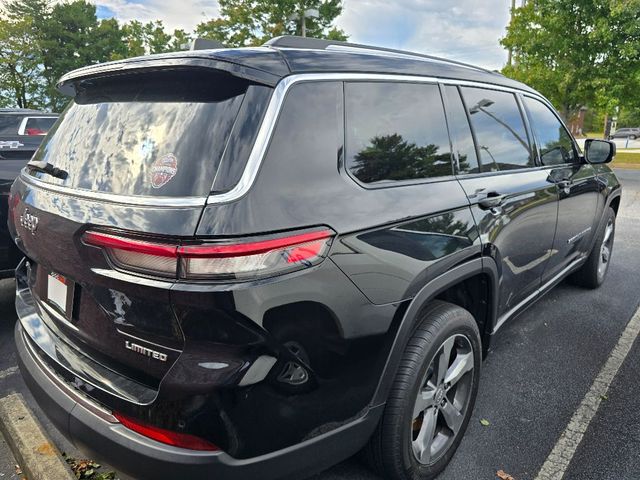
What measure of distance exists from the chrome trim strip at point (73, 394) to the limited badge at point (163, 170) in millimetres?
811

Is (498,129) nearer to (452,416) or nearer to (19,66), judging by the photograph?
(452,416)

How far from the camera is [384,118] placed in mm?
1998

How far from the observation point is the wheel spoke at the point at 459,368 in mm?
2283

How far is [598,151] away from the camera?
12.9 ft

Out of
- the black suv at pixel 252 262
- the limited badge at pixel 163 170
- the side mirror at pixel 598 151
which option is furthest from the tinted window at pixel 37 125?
the side mirror at pixel 598 151

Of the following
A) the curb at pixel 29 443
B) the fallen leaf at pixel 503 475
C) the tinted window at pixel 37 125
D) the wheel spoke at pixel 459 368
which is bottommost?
the curb at pixel 29 443

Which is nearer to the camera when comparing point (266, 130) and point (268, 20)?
point (266, 130)

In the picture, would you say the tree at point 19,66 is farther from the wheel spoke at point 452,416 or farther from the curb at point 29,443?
the wheel spoke at point 452,416

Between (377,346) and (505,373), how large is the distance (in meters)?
1.86

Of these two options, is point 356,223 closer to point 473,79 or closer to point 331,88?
point 331,88

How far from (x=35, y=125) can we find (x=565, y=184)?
629cm

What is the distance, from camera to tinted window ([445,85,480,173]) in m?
2.40

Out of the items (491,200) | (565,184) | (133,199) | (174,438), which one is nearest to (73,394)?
(174,438)

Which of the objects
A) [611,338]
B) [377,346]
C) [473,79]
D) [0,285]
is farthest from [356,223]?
[0,285]
